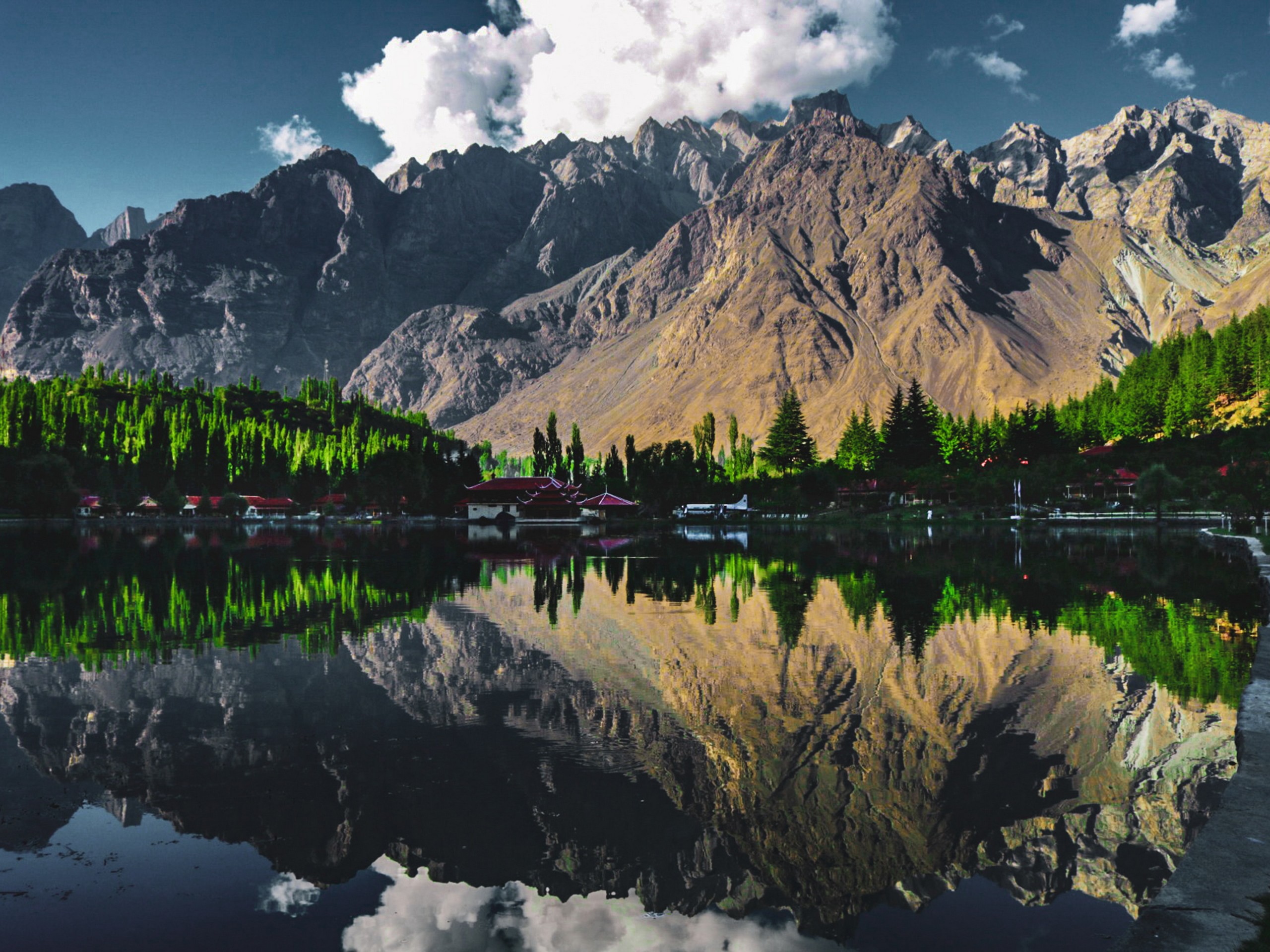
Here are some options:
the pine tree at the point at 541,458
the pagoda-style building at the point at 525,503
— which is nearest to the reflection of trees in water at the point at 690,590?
the pagoda-style building at the point at 525,503

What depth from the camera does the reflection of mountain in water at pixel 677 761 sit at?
10.3 meters

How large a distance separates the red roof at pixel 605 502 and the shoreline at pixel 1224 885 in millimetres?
139662

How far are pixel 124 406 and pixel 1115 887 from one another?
21194cm

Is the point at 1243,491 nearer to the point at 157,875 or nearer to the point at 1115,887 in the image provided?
the point at 1115,887

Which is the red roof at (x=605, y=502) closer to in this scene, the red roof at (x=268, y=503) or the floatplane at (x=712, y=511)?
the floatplane at (x=712, y=511)

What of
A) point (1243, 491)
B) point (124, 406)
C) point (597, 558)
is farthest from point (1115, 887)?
point (124, 406)

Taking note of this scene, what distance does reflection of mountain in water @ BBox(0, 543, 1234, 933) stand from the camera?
407 inches

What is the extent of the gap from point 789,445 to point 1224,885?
15921cm

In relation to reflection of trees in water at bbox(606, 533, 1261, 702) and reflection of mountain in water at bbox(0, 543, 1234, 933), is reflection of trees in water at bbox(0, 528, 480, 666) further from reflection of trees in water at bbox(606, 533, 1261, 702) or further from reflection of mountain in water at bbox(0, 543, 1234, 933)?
reflection of trees in water at bbox(606, 533, 1261, 702)

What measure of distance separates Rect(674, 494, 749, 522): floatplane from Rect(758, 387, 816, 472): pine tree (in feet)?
52.7

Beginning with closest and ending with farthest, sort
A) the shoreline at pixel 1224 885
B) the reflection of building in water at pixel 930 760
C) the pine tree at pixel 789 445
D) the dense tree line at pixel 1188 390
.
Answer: the shoreline at pixel 1224 885 → the reflection of building in water at pixel 930 760 → the dense tree line at pixel 1188 390 → the pine tree at pixel 789 445

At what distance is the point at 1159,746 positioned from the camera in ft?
45.9

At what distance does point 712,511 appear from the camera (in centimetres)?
14250

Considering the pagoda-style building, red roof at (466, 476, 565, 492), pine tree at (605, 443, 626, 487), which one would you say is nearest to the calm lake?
the pagoda-style building
